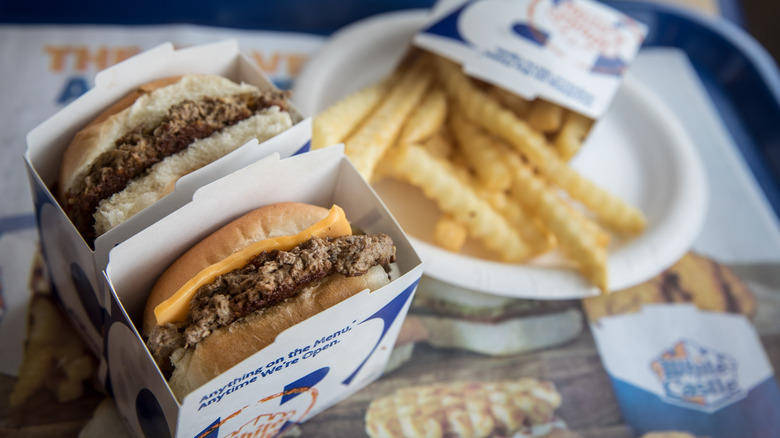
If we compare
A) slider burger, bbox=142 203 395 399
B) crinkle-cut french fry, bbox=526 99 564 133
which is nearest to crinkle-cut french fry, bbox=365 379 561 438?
slider burger, bbox=142 203 395 399

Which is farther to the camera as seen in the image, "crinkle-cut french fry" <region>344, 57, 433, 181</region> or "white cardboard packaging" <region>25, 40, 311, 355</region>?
"crinkle-cut french fry" <region>344, 57, 433, 181</region>

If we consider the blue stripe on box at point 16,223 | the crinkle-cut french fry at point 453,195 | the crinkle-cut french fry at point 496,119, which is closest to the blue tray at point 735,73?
the crinkle-cut french fry at point 496,119

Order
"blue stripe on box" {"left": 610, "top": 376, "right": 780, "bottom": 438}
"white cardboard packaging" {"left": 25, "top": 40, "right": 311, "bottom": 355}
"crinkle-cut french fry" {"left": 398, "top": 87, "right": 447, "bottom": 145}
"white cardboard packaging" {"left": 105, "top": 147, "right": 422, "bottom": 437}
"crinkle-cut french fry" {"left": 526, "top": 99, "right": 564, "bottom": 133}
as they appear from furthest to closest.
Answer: "crinkle-cut french fry" {"left": 526, "top": 99, "right": 564, "bottom": 133}, "crinkle-cut french fry" {"left": 398, "top": 87, "right": 447, "bottom": 145}, "blue stripe on box" {"left": 610, "top": 376, "right": 780, "bottom": 438}, "white cardboard packaging" {"left": 25, "top": 40, "right": 311, "bottom": 355}, "white cardboard packaging" {"left": 105, "top": 147, "right": 422, "bottom": 437}

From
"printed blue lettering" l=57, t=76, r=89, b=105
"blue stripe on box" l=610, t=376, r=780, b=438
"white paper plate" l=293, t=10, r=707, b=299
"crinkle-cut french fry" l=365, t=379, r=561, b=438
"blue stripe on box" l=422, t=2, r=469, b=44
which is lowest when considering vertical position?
"blue stripe on box" l=610, t=376, r=780, b=438

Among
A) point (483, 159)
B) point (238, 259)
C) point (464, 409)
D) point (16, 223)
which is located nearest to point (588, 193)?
point (483, 159)

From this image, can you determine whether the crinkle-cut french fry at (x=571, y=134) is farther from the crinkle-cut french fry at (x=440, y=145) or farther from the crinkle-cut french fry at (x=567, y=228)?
the crinkle-cut french fry at (x=440, y=145)

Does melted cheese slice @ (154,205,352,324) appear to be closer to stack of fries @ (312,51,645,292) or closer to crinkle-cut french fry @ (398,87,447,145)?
stack of fries @ (312,51,645,292)
